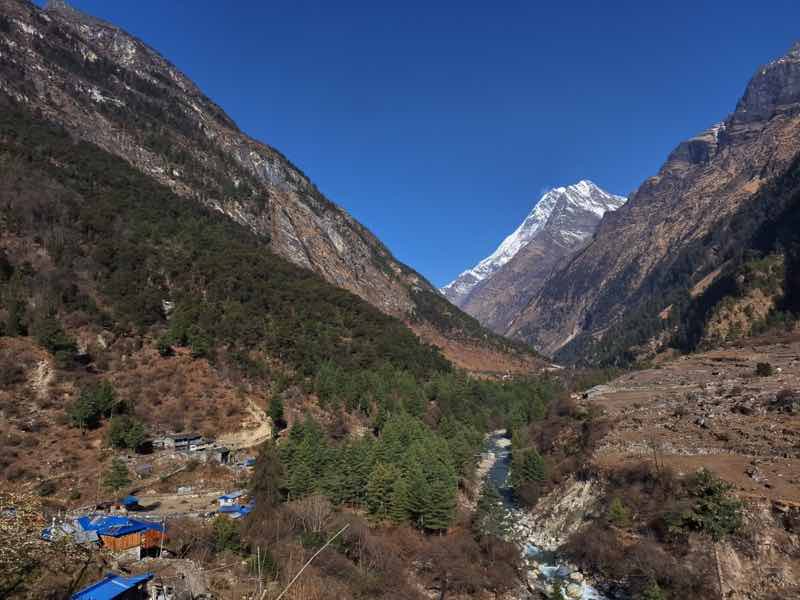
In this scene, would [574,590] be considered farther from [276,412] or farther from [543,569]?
[276,412]

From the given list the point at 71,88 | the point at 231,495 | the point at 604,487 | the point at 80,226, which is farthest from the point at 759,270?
the point at 71,88

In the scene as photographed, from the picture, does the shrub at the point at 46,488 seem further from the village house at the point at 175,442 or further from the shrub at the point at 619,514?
the shrub at the point at 619,514

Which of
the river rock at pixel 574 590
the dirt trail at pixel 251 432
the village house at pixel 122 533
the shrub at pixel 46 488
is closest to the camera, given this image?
the village house at pixel 122 533

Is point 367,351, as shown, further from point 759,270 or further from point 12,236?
point 759,270

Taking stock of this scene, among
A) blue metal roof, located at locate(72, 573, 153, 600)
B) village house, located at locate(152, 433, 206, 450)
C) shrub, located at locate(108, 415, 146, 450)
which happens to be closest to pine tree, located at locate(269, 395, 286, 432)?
village house, located at locate(152, 433, 206, 450)

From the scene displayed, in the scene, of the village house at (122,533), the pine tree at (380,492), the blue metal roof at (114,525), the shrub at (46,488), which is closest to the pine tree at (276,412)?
the pine tree at (380,492)

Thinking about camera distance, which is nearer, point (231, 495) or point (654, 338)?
point (231, 495)

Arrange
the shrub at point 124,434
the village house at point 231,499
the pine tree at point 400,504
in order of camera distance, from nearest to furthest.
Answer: the village house at point 231,499 < the pine tree at point 400,504 < the shrub at point 124,434

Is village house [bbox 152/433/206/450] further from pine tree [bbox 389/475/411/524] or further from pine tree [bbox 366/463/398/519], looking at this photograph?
pine tree [bbox 389/475/411/524]
